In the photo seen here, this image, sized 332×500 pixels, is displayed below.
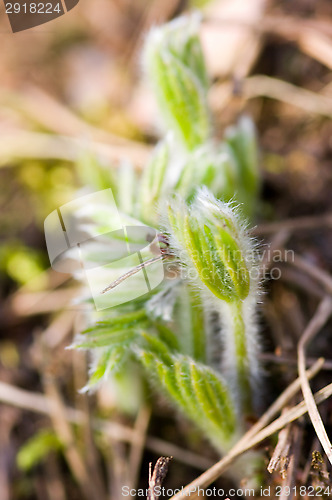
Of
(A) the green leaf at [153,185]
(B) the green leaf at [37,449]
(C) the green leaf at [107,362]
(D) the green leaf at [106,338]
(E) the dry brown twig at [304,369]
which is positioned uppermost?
(A) the green leaf at [153,185]

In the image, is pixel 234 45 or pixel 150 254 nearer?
pixel 150 254

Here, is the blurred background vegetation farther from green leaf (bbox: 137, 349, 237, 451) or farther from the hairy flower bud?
the hairy flower bud

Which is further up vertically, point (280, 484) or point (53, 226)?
point (53, 226)

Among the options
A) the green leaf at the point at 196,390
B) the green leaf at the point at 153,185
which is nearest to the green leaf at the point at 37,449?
the green leaf at the point at 196,390

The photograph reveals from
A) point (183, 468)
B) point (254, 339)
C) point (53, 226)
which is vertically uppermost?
point (53, 226)

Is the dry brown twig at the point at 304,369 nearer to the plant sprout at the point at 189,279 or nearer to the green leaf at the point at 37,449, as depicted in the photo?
the plant sprout at the point at 189,279

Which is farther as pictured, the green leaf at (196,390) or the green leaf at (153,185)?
→ the green leaf at (153,185)

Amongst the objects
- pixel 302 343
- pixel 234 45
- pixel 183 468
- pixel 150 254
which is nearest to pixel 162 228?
pixel 150 254

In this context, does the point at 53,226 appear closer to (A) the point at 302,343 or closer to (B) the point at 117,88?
(A) the point at 302,343

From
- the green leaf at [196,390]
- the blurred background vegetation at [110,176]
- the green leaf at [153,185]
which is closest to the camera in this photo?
the green leaf at [196,390]
